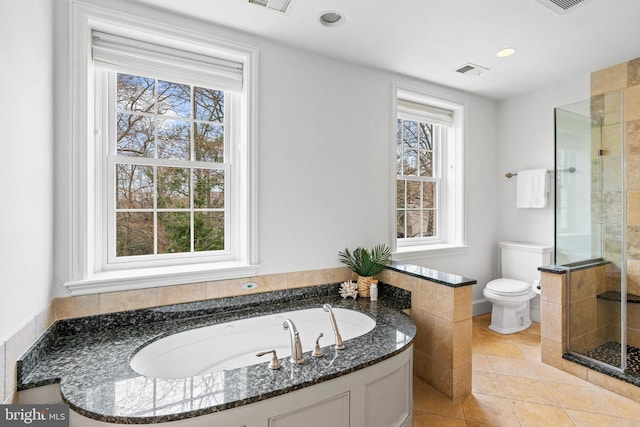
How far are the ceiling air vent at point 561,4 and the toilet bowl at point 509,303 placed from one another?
2.29 m

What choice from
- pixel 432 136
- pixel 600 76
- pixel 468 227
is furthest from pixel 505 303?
pixel 600 76

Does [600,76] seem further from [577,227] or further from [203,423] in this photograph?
[203,423]

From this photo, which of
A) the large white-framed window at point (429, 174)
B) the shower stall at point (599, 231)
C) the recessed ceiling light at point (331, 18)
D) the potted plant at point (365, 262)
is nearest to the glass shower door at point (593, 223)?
the shower stall at point (599, 231)

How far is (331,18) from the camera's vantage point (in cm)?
207

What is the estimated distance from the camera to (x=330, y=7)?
1941mm

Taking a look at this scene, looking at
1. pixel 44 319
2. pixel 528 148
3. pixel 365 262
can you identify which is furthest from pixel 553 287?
pixel 44 319

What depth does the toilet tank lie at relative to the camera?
316 cm

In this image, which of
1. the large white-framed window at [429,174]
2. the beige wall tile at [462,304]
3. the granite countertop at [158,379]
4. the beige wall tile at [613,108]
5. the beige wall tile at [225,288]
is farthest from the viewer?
the large white-framed window at [429,174]

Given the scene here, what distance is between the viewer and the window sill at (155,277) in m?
1.79

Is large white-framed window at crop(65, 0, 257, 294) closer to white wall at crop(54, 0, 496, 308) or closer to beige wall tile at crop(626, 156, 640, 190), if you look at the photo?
white wall at crop(54, 0, 496, 308)

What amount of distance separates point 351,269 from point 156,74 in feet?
6.74

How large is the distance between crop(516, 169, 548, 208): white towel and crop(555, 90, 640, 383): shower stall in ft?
A: 2.18

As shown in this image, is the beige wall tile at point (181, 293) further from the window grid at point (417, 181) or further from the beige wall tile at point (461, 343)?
the window grid at point (417, 181)

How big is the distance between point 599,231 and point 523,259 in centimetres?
91
